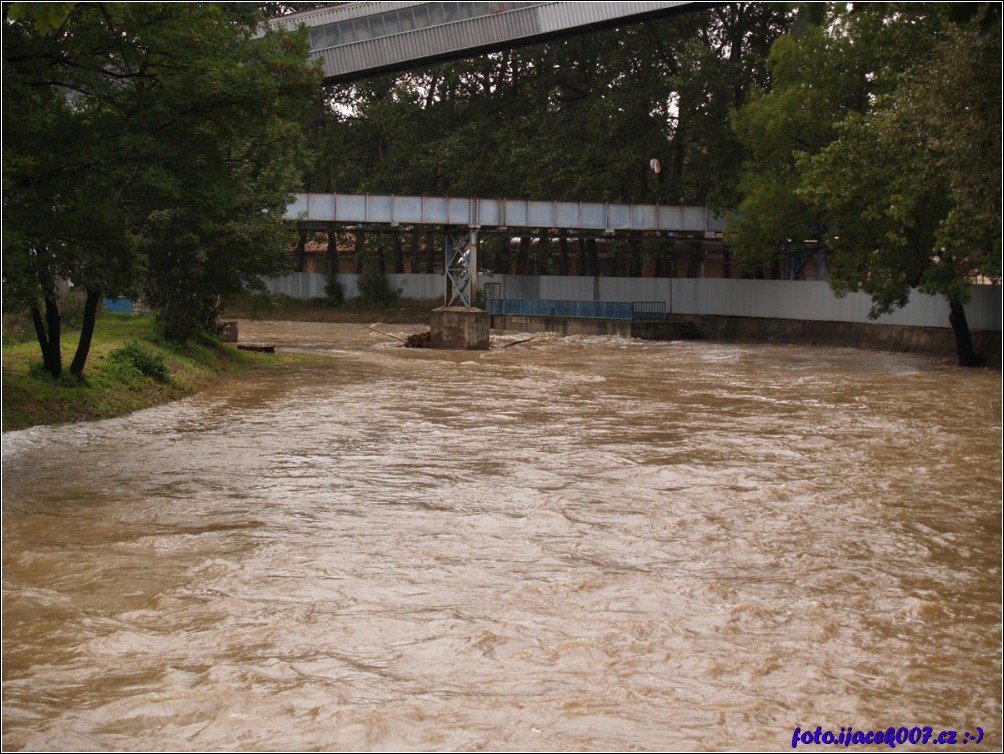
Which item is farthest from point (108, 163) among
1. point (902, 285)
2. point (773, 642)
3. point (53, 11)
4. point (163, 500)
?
point (902, 285)

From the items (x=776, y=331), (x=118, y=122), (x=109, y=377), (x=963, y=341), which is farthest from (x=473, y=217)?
(x=118, y=122)

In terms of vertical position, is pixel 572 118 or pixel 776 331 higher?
pixel 572 118

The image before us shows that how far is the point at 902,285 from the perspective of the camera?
35.8 meters

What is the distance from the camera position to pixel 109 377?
23969 millimetres

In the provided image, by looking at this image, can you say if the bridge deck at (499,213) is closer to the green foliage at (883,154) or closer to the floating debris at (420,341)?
the green foliage at (883,154)

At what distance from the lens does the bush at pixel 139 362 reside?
2517 cm

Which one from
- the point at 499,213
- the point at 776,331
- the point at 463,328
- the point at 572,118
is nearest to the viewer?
the point at 463,328

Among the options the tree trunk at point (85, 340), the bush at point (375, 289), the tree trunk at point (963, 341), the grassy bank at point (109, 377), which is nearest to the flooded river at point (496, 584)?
the grassy bank at point (109, 377)

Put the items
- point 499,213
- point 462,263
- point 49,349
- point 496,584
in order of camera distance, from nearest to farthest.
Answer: point 496,584 < point 49,349 < point 499,213 < point 462,263

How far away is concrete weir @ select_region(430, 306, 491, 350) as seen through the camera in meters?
45.2

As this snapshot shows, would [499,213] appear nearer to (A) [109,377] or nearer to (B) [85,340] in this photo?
(A) [109,377]

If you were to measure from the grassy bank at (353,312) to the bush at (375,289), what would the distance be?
342 mm

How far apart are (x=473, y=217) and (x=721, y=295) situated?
11731 millimetres

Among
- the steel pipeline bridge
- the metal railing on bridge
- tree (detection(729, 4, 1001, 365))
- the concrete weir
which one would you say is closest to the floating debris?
the concrete weir
